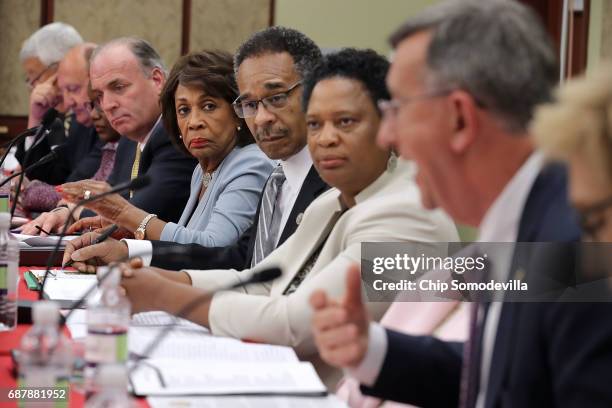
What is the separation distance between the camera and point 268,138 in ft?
9.79

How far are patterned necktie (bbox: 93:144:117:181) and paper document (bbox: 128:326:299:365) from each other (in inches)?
118

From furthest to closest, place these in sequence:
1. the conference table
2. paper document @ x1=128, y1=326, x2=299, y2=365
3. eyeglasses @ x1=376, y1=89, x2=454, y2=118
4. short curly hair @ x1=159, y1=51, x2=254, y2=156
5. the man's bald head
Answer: the man's bald head < short curly hair @ x1=159, y1=51, x2=254, y2=156 < paper document @ x1=128, y1=326, x2=299, y2=365 < the conference table < eyeglasses @ x1=376, y1=89, x2=454, y2=118

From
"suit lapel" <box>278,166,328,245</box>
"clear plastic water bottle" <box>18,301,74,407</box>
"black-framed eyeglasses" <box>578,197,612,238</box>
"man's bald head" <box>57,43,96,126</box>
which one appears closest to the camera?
"black-framed eyeglasses" <box>578,197,612,238</box>

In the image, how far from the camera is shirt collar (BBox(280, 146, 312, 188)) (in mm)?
2914

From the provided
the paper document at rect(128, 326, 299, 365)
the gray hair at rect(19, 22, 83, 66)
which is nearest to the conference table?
the paper document at rect(128, 326, 299, 365)

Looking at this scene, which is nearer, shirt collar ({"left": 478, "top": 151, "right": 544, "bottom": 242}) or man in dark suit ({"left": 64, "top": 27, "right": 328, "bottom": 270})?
shirt collar ({"left": 478, "top": 151, "right": 544, "bottom": 242})

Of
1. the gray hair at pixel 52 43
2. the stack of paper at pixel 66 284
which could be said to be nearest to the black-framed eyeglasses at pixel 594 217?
the stack of paper at pixel 66 284

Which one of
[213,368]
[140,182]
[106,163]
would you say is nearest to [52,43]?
[106,163]

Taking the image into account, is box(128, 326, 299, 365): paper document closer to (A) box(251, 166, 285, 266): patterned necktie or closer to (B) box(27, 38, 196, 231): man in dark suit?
(A) box(251, 166, 285, 266): patterned necktie

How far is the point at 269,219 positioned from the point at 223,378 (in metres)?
1.29

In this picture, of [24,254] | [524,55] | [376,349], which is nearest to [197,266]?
[24,254]

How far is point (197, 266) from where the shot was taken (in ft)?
10.3

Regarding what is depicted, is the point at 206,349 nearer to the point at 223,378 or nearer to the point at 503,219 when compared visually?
the point at 223,378

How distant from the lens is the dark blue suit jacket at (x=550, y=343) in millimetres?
1081
